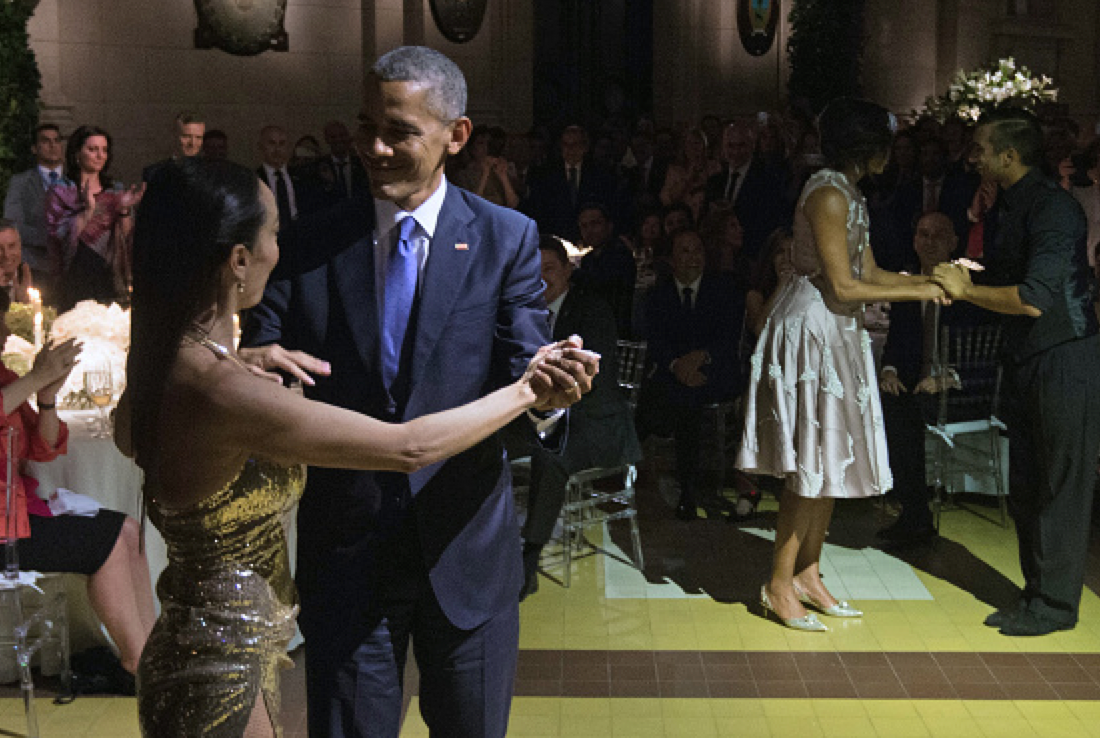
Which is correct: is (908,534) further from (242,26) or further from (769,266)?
(242,26)

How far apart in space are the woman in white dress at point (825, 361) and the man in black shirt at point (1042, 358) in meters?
0.38

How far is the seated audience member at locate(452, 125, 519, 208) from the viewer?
10139 millimetres

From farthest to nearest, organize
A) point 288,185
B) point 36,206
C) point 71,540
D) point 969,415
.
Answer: point 288,185 → point 36,206 → point 969,415 → point 71,540

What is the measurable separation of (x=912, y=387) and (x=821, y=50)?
11.6 metres

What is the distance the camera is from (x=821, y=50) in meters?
17.2

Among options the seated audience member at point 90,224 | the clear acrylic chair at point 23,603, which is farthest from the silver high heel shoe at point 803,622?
the seated audience member at point 90,224

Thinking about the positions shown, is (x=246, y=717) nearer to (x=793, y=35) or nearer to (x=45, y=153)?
(x=45, y=153)

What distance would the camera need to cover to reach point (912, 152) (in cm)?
1061

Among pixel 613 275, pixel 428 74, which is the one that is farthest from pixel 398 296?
pixel 613 275

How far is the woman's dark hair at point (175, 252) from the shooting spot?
2238mm

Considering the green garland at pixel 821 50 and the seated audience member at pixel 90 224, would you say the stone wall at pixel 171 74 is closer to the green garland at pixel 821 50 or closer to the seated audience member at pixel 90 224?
the seated audience member at pixel 90 224

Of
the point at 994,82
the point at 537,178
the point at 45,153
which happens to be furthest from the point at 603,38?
the point at 45,153

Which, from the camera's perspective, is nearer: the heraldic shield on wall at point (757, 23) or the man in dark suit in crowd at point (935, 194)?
the man in dark suit in crowd at point (935, 194)

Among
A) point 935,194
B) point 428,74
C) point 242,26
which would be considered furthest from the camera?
point 242,26
